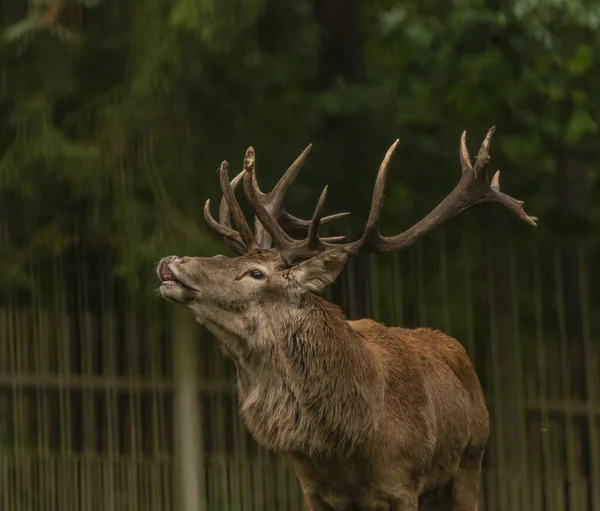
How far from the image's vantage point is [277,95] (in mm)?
10094

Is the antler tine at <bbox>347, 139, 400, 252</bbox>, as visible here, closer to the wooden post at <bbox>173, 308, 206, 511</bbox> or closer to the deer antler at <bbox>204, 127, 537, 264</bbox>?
the deer antler at <bbox>204, 127, 537, 264</bbox>

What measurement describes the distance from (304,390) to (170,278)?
0.84 metres

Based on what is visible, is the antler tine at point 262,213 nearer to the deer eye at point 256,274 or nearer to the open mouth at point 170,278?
the deer eye at point 256,274

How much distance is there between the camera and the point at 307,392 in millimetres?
6160

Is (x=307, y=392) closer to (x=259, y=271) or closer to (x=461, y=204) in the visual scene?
(x=259, y=271)

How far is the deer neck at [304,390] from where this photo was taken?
612 centimetres

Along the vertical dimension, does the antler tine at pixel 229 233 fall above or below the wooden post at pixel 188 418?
above

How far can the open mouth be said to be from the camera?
592 cm

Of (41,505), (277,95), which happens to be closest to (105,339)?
(41,505)

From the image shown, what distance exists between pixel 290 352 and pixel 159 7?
3.46 m

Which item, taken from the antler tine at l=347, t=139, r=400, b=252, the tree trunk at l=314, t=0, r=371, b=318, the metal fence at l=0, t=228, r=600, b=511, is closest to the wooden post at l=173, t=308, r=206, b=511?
the metal fence at l=0, t=228, r=600, b=511

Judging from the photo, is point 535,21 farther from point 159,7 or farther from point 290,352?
point 290,352

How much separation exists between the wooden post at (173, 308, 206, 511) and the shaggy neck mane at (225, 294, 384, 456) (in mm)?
2899

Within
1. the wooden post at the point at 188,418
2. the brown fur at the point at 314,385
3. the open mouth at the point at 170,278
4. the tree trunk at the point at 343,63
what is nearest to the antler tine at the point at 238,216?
the brown fur at the point at 314,385
